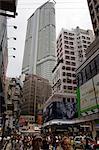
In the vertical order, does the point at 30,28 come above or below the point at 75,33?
above

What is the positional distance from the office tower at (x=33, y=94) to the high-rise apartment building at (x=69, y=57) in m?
36.9

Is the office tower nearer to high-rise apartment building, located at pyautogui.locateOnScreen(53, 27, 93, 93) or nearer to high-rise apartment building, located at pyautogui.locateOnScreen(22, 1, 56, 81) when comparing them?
high-rise apartment building, located at pyautogui.locateOnScreen(22, 1, 56, 81)

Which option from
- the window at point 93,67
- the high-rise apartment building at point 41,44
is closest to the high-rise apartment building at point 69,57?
the window at point 93,67

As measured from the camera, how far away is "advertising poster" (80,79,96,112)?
95.3ft

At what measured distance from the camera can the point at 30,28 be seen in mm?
179750

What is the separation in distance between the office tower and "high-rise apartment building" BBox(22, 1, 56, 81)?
96.7ft

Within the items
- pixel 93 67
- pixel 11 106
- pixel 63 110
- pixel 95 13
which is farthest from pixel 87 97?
pixel 63 110

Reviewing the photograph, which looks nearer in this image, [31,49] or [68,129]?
[68,129]

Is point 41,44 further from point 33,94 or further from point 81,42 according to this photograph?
point 81,42

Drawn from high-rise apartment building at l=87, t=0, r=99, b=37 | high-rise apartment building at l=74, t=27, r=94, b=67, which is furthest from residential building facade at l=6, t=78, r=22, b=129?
high-rise apartment building at l=74, t=27, r=94, b=67

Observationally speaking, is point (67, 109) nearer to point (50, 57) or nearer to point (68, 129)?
point (68, 129)

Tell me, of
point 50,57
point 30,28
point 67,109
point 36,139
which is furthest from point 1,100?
point 30,28

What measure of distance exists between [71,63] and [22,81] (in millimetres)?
55681

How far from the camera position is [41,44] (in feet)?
525
